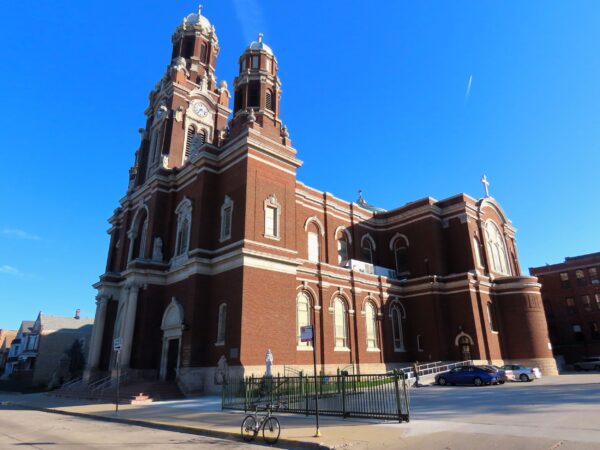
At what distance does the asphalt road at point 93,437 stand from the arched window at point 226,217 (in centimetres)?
1418

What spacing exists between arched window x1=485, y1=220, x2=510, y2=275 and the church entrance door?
27.9 meters

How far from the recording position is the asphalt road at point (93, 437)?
32.7 ft

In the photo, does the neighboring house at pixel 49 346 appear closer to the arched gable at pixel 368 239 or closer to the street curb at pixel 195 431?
the arched gable at pixel 368 239

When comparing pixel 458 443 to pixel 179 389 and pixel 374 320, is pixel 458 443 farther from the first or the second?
pixel 374 320

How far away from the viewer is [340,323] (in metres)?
31.3

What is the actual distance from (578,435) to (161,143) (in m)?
33.8

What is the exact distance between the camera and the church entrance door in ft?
86.7

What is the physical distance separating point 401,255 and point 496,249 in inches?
→ 359

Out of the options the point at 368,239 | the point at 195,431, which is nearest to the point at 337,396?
the point at 195,431

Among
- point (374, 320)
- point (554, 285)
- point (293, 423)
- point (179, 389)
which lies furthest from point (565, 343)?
point (293, 423)

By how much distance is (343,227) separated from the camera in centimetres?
3794

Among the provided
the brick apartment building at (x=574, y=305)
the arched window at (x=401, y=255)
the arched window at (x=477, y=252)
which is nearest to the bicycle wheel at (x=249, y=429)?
the arched window at (x=477, y=252)

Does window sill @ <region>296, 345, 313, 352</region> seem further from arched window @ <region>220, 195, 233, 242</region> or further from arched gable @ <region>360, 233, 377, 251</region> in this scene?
arched gable @ <region>360, 233, 377, 251</region>

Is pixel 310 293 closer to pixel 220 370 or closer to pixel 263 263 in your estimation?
pixel 263 263
